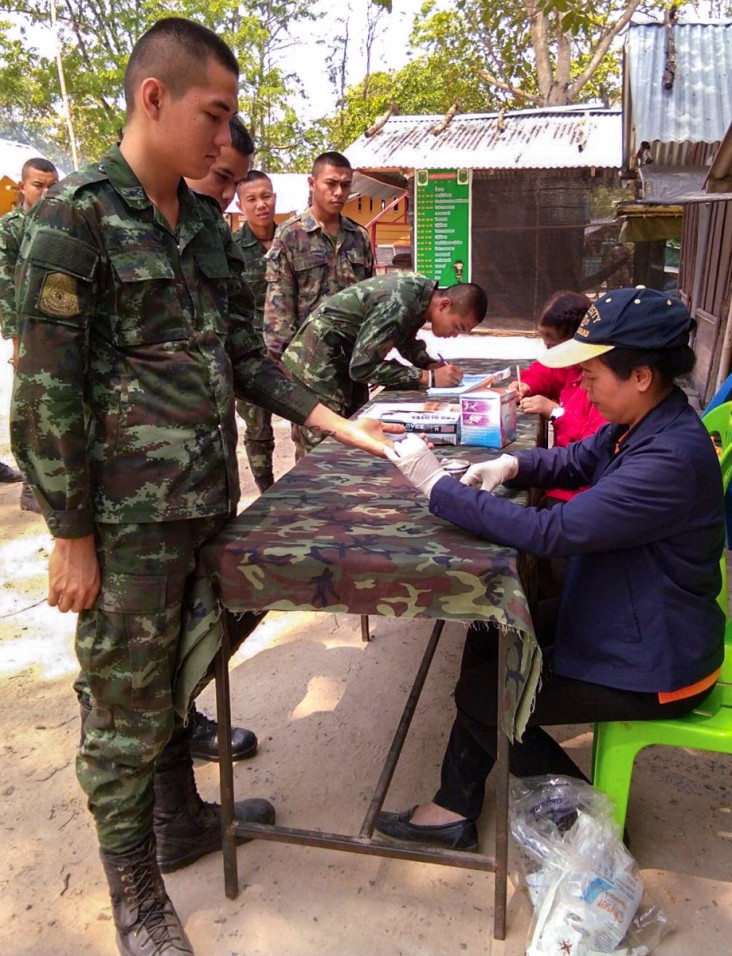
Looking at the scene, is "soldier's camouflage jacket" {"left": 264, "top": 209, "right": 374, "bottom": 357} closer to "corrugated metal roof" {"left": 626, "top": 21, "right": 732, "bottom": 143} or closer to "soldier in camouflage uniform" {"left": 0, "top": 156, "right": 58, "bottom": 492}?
"soldier in camouflage uniform" {"left": 0, "top": 156, "right": 58, "bottom": 492}

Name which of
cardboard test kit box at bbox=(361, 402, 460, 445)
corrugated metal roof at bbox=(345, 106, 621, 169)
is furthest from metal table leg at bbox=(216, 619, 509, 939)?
corrugated metal roof at bbox=(345, 106, 621, 169)

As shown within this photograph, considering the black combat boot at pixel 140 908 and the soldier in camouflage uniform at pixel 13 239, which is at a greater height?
the soldier in camouflage uniform at pixel 13 239

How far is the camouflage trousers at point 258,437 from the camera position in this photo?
436 centimetres

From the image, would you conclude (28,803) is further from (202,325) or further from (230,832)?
(202,325)

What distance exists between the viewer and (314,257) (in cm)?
418

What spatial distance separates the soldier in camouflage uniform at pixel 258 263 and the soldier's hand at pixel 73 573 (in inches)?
113

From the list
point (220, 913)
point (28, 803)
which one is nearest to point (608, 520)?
point (220, 913)

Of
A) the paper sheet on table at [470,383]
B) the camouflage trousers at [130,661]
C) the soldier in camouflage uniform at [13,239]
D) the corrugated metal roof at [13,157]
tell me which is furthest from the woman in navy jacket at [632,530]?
the corrugated metal roof at [13,157]

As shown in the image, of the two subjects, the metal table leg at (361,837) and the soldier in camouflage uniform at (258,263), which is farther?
the soldier in camouflage uniform at (258,263)

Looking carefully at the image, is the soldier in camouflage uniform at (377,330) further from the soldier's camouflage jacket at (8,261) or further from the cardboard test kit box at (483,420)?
the soldier's camouflage jacket at (8,261)

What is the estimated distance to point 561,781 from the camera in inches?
73.6

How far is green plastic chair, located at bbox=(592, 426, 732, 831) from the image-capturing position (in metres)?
1.66

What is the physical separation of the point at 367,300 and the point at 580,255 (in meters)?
7.51

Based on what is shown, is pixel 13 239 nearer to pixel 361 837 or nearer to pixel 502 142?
pixel 361 837
